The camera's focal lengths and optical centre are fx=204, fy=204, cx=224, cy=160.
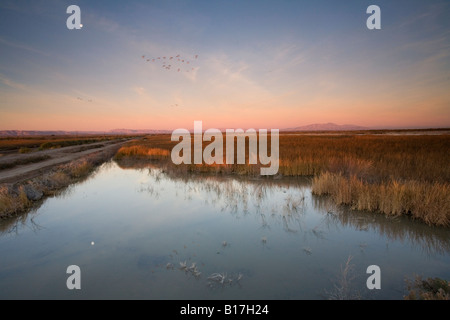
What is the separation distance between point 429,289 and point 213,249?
4103mm

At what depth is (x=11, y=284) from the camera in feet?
13.2

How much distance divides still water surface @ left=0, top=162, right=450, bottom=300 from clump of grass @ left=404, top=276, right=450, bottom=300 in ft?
0.72

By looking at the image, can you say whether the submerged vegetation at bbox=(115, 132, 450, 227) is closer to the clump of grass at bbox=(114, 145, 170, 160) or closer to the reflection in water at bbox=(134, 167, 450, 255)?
the reflection in water at bbox=(134, 167, 450, 255)

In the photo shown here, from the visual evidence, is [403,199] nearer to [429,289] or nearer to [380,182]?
[380,182]

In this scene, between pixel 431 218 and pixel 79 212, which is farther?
pixel 79 212

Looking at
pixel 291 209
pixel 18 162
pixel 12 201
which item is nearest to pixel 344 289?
pixel 291 209

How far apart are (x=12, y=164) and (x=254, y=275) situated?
2132 cm

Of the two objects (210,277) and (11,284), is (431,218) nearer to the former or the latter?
(210,277)

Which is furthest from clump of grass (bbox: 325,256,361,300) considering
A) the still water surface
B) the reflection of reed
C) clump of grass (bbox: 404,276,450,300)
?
the reflection of reed

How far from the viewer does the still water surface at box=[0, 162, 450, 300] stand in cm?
381

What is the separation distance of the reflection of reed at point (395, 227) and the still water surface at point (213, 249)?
3 centimetres

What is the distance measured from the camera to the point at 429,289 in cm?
341
